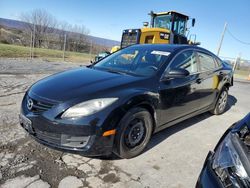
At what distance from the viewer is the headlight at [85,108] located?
99.8 inches

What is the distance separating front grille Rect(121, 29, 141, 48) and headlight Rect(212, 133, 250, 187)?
8.84 meters

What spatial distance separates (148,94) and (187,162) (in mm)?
1157

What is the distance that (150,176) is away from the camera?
110 inches

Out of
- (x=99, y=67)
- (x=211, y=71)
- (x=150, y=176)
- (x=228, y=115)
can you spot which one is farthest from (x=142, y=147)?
(x=228, y=115)

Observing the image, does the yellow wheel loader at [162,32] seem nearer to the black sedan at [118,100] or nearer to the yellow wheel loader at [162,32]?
the yellow wheel loader at [162,32]

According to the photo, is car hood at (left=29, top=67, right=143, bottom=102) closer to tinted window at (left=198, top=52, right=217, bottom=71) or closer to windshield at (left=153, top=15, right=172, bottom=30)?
tinted window at (left=198, top=52, right=217, bottom=71)

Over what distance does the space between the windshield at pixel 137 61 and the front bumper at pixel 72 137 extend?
4.13 feet

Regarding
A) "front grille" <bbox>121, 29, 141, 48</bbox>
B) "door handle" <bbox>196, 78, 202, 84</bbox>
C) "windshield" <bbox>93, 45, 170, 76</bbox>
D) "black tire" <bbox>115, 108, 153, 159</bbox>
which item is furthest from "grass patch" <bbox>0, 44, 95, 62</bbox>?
"black tire" <bbox>115, 108, 153, 159</bbox>

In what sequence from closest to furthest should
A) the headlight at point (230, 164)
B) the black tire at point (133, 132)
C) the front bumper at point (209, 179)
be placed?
1. the headlight at point (230, 164)
2. the front bumper at point (209, 179)
3. the black tire at point (133, 132)

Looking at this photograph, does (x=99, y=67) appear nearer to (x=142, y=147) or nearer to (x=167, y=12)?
(x=142, y=147)

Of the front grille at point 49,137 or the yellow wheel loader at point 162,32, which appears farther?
the yellow wheel loader at point 162,32

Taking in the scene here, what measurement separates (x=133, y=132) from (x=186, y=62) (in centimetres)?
175

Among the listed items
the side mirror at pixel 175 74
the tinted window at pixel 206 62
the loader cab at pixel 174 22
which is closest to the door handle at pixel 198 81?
the tinted window at pixel 206 62

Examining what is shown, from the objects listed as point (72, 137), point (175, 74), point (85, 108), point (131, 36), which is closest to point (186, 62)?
point (175, 74)
